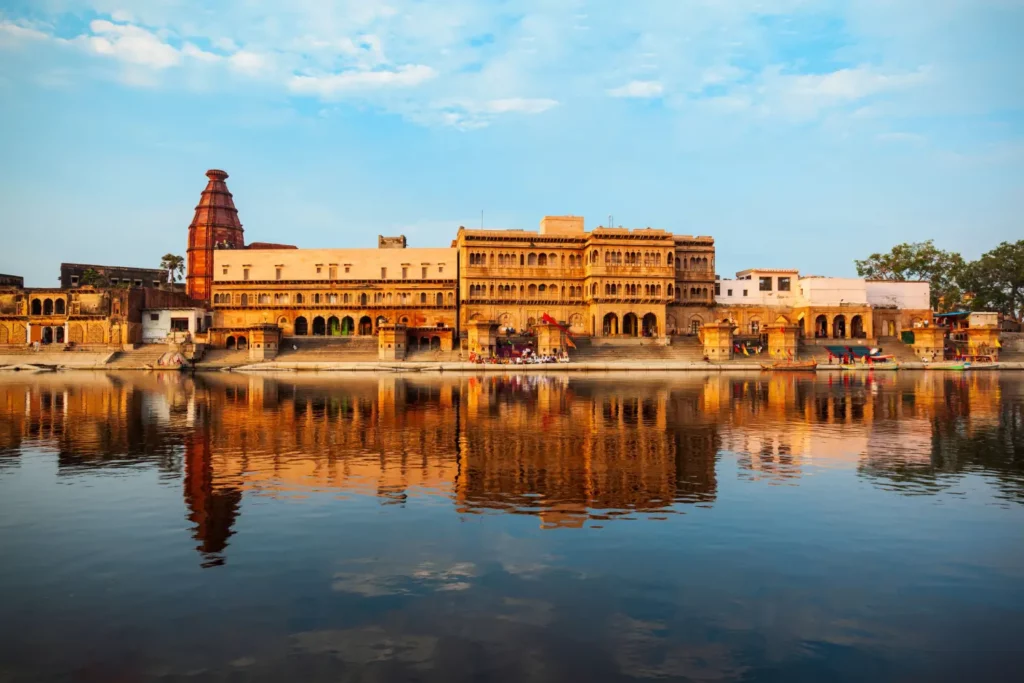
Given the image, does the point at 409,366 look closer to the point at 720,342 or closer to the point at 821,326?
the point at 720,342

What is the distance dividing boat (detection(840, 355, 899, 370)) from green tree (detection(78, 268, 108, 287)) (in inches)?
3329

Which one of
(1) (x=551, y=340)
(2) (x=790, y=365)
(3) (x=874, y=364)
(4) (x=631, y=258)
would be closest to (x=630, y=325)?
(4) (x=631, y=258)

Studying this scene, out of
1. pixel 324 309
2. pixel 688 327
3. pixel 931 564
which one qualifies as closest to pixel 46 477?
pixel 931 564

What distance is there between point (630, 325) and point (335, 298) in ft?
112

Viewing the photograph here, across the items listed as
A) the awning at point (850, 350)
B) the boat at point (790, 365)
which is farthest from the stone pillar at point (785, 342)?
the awning at point (850, 350)

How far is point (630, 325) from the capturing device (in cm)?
8356

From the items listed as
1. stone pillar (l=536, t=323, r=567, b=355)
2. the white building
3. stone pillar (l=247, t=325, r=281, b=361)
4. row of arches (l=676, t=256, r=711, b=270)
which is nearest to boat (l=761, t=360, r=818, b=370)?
stone pillar (l=536, t=323, r=567, b=355)

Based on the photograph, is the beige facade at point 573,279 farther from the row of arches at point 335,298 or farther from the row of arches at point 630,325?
the row of arches at point 335,298

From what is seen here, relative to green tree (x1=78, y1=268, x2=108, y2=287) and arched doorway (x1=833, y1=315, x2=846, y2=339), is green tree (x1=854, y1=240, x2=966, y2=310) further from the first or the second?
green tree (x1=78, y1=268, x2=108, y2=287)

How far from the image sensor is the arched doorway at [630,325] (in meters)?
82.6

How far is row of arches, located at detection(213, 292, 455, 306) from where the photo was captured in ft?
279

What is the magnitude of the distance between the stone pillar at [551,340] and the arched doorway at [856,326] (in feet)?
121

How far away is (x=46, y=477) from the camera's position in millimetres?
17031

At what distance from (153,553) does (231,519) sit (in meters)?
2.00
